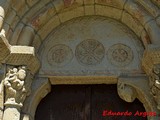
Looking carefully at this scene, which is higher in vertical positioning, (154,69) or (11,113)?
(154,69)

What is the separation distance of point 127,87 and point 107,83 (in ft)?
0.96

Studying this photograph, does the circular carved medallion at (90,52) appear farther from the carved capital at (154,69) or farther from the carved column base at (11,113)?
the carved column base at (11,113)

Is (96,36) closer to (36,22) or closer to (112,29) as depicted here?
(112,29)

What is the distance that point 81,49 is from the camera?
3.61 m

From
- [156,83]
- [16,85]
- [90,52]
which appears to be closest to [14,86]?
[16,85]

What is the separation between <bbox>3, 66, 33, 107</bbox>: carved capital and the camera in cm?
310

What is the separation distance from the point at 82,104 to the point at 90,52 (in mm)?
560

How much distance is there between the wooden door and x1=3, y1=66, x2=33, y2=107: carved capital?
42 cm

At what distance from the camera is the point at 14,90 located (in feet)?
10.2

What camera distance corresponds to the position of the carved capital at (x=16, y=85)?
3096 millimetres

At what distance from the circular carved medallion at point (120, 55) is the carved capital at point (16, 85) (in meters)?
0.92

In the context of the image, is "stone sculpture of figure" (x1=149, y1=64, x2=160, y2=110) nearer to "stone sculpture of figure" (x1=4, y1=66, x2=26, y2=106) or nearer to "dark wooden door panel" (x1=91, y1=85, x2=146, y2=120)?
"dark wooden door panel" (x1=91, y1=85, x2=146, y2=120)

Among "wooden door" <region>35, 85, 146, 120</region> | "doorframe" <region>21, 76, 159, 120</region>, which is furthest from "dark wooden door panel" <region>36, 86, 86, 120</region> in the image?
"doorframe" <region>21, 76, 159, 120</region>

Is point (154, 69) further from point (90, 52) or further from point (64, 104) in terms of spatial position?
point (64, 104)
